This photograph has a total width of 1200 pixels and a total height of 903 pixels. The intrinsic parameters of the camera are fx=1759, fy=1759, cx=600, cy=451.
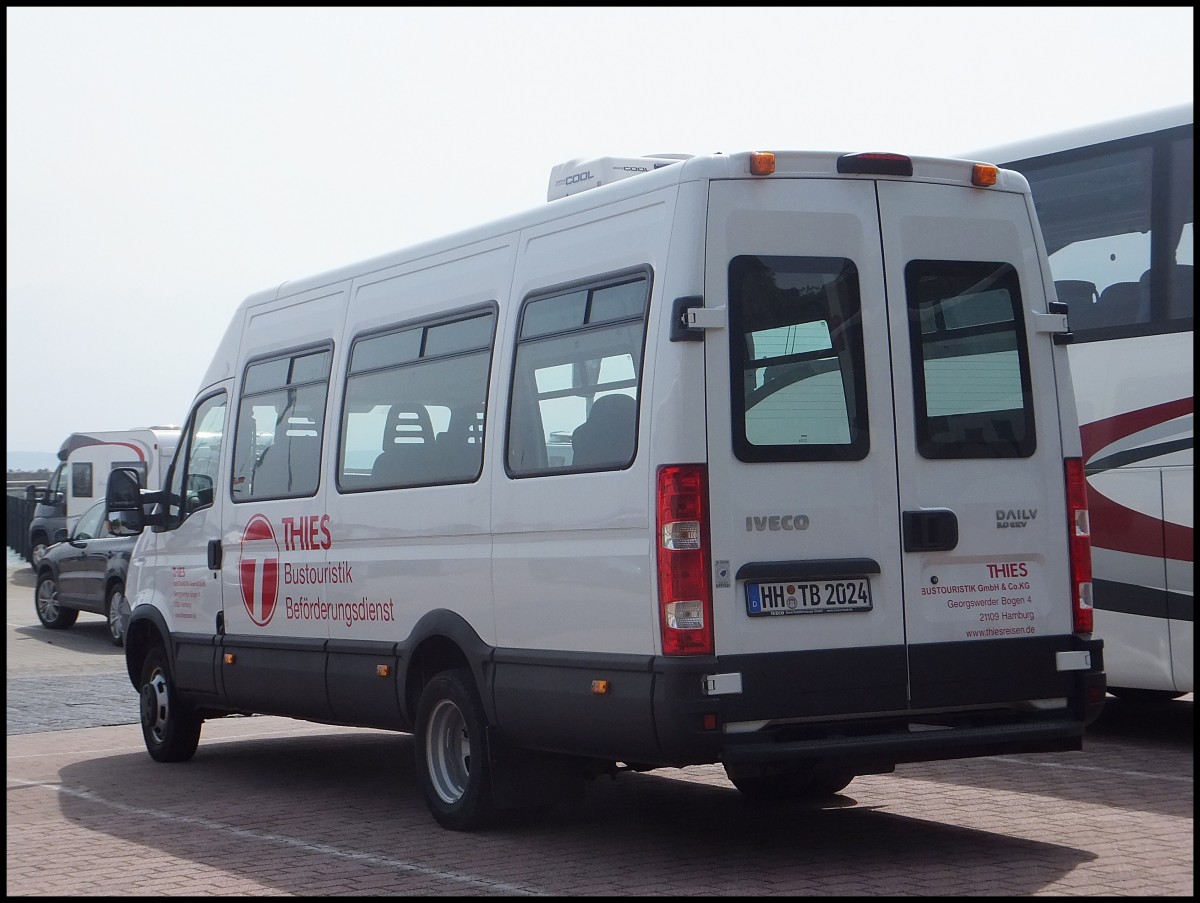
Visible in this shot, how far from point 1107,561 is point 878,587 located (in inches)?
175

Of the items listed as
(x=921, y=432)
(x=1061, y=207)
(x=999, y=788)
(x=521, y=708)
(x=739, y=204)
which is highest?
(x=1061, y=207)

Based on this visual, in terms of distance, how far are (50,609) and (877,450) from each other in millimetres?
18890

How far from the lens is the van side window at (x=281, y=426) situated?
10.3 m

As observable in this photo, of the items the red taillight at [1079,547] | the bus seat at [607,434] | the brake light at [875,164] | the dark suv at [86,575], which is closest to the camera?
the bus seat at [607,434]

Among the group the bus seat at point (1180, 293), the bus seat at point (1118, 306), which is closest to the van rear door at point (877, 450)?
the bus seat at point (1180, 293)

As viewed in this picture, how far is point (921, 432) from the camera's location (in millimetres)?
7730

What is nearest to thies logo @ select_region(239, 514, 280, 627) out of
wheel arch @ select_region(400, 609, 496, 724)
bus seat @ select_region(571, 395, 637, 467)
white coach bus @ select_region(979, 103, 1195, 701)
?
wheel arch @ select_region(400, 609, 496, 724)

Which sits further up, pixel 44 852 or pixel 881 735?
pixel 881 735

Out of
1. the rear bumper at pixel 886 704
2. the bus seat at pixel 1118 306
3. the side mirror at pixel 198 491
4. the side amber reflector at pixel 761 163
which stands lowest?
A: the rear bumper at pixel 886 704

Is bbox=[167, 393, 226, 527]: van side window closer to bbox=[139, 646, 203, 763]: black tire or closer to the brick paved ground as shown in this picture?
bbox=[139, 646, 203, 763]: black tire

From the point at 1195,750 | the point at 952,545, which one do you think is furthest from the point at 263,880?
the point at 1195,750

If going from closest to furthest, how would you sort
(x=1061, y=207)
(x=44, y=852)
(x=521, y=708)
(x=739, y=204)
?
(x=739, y=204) < (x=521, y=708) < (x=44, y=852) < (x=1061, y=207)

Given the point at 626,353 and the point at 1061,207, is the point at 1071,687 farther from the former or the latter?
the point at 1061,207

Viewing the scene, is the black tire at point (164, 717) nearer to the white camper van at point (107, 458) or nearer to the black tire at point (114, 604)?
the black tire at point (114, 604)
